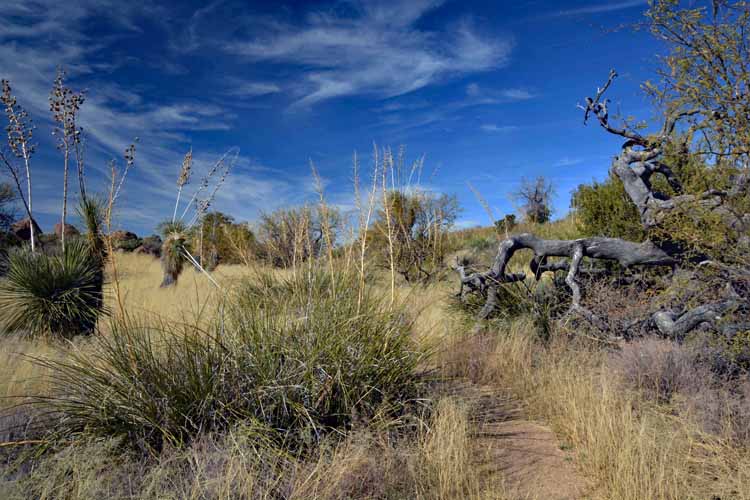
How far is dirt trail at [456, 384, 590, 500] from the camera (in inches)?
130

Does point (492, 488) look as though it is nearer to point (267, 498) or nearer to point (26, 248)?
point (267, 498)

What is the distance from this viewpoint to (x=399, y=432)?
409 centimetres

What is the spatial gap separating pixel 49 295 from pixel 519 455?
8.19 meters

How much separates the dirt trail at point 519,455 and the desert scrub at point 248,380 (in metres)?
0.71

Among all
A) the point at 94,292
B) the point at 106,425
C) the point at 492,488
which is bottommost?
the point at 492,488

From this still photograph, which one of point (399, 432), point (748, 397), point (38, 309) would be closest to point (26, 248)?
point (38, 309)

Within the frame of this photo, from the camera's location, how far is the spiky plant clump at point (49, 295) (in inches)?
316

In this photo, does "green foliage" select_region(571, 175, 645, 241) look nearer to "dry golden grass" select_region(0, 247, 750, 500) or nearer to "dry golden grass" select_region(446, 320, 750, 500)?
"dry golden grass" select_region(446, 320, 750, 500)

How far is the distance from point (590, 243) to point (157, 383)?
6.36 m

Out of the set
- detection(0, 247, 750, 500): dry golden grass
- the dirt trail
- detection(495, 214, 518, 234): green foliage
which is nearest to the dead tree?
detection(495, 214, 518, 234): green foliage

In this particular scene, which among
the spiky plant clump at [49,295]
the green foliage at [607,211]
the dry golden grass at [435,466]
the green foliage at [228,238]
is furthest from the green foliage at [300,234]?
the green foliage at [607,211]

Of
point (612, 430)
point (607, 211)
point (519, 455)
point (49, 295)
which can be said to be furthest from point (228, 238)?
point (607, 211)

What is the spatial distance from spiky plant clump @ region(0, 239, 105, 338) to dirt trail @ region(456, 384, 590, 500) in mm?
6498

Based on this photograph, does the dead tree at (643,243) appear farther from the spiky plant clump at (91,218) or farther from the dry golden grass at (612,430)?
the spiky plant clump at (91,218)
